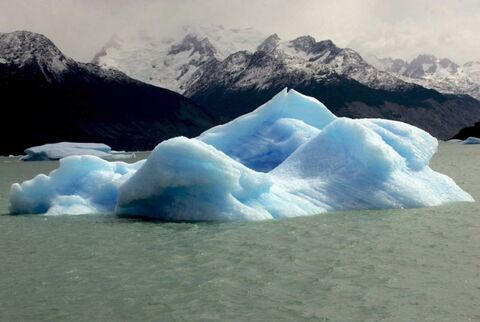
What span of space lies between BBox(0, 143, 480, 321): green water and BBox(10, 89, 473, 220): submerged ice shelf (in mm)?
1086

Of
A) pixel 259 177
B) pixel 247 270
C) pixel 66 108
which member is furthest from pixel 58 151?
pixel 66 108

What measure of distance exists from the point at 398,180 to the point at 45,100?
151 m

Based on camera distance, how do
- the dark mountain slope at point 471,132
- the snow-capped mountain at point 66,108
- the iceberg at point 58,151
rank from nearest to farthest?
the iceberg at point 58,151 < the snow-capped mountain at point 66,108 < the dark mountain slope at point 471,132

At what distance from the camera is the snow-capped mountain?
142375 mm

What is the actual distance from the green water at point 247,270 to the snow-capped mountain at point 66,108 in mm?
116200

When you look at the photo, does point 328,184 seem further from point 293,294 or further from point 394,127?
point 293,294

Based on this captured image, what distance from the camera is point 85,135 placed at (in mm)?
146875

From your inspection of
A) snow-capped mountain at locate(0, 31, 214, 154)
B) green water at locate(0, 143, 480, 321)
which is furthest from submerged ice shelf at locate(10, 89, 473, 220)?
snow-capped mountain at locate(0, 31, 214, 154)

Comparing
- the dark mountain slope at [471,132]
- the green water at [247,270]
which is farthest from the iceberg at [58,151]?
the dark mountain slope at [471,132]

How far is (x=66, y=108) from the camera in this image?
159m

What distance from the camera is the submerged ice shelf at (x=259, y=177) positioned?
755 inches

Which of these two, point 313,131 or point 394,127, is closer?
point 394,127

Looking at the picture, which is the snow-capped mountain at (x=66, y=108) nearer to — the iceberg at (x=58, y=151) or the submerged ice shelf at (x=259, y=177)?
the iceberg at (x=58, y=151)

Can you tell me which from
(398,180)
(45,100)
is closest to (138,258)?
(398,180)
